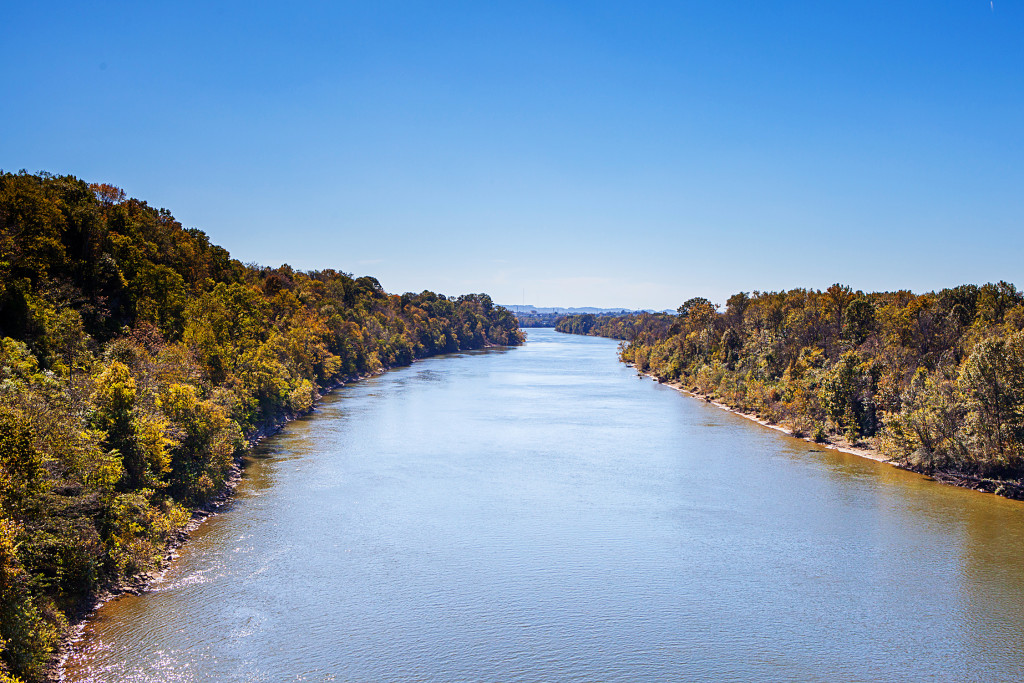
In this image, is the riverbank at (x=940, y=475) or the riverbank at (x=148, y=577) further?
the riverbank at (x=940, y=475)

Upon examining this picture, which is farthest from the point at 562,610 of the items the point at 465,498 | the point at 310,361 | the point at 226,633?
the point at 310,361

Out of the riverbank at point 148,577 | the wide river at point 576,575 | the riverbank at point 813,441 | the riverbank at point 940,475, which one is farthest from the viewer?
the riverbank at point 813,441

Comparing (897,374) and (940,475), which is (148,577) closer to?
(940,475)

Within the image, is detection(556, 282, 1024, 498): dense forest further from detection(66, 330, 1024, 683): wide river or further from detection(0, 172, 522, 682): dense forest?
detection(0, 172, 522, 682): dense forest

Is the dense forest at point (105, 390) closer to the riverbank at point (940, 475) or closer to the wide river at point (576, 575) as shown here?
the wide river at point (576, 575)

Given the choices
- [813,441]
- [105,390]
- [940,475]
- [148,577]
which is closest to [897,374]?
[813,441]

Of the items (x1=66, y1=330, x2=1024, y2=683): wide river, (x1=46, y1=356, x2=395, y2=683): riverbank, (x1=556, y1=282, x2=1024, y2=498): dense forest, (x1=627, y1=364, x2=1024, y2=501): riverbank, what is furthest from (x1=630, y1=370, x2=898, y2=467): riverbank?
(x1=46, y1=356, x2=395, y2=683): riverbank

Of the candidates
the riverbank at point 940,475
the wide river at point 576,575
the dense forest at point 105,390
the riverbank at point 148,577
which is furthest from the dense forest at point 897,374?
the dense forest at point 105,390
